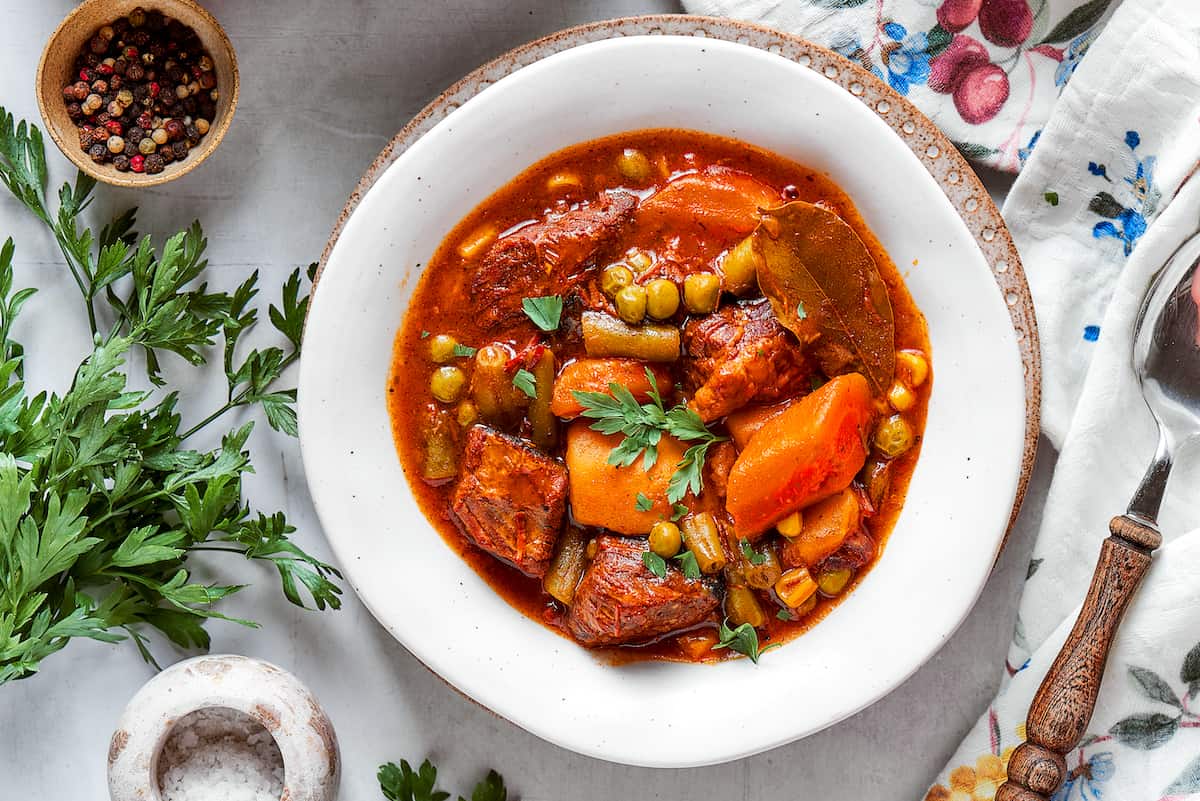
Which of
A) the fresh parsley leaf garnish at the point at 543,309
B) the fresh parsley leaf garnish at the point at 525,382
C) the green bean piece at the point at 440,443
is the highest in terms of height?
the fresh parsley leaf garnish at the point at 543,309

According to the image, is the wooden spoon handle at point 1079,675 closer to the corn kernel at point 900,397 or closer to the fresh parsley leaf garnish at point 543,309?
the corn kernel at point 900,397

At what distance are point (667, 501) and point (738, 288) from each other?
2.40ft

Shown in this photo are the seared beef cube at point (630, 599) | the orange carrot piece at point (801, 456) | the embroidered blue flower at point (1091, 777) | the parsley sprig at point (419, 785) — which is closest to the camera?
the orange carrot piece at point (801, 456)

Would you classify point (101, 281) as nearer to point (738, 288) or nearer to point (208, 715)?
point (208, 715)

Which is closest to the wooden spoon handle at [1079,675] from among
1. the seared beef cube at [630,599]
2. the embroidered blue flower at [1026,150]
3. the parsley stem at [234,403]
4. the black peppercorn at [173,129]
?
the seared beef cube at [630,599]

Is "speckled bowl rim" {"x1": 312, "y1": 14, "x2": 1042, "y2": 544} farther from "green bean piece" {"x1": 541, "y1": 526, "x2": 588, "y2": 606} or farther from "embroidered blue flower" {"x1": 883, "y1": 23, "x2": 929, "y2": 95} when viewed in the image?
"green bean piece" {"x1": 541, "y1": 526, "x2": 588, "y2": 606}

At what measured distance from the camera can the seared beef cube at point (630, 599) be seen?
3.45 meters

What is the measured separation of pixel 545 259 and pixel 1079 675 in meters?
2.23

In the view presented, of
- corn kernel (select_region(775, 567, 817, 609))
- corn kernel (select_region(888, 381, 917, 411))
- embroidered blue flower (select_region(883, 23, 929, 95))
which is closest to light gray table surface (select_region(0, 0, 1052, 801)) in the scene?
embroidered blue flower (select_region(883, 23, 929, 95))

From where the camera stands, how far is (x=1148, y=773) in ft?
12.4

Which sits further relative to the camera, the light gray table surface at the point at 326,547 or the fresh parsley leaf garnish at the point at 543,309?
the light gray table surface at the point at 326,547

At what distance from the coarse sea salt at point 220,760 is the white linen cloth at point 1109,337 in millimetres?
2651

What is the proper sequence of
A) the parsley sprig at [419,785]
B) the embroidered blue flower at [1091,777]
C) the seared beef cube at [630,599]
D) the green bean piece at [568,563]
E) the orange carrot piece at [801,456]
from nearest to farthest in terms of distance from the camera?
the orange carrot piece at [801,456] → the seared beef cube at [630,599] → the green bean piece at [568,563] → the embroidered blue flower at [1091,777] → the parsley sprig at [419,785]

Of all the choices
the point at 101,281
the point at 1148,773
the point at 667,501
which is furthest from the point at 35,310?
the point at 1148,773
